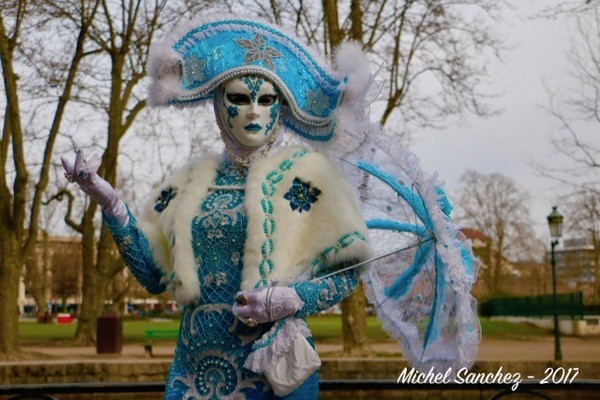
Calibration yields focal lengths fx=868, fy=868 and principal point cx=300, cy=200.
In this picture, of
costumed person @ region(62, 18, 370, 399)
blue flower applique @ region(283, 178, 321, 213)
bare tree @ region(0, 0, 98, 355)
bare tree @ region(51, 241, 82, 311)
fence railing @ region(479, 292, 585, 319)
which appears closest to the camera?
costumed person @ region(62, 18, 370, 399)

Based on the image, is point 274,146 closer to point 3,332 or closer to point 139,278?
point 139,278

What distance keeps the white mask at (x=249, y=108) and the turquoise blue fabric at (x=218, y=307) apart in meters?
0.22

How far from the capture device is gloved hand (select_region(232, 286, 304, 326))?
2.87 m

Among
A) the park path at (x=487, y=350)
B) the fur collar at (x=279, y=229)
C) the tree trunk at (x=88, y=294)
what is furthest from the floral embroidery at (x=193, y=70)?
the tree trunk at (x=88, y=294)

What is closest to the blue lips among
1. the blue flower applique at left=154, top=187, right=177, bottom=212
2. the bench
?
the blue flower applique at left=154, top=187, right=177, bottom=212

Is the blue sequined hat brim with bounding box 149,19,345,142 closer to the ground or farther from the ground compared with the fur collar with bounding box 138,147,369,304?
farther from the ground

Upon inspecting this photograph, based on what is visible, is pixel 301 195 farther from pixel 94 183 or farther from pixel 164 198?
pixel 94 183

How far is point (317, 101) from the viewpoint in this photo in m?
3.33

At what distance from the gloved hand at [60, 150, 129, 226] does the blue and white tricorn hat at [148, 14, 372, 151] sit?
49 centimetres

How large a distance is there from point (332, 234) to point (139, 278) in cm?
76

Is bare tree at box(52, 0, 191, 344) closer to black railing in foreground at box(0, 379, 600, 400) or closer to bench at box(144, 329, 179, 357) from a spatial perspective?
bench at box(144, 329, 179, 357)

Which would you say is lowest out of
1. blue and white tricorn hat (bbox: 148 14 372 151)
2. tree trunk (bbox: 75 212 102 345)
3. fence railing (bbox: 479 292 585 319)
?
fence railing (bbox: 479 292 585 319)

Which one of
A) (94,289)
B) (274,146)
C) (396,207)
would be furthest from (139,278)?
(94,289)

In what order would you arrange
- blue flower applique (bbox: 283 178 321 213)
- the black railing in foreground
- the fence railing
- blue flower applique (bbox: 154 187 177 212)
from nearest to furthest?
blue flower applique (bbox: 283 178 321 213) < blue flower applique (bbox: 154 187 177 212) < the black railing in foreground < the fence railing
